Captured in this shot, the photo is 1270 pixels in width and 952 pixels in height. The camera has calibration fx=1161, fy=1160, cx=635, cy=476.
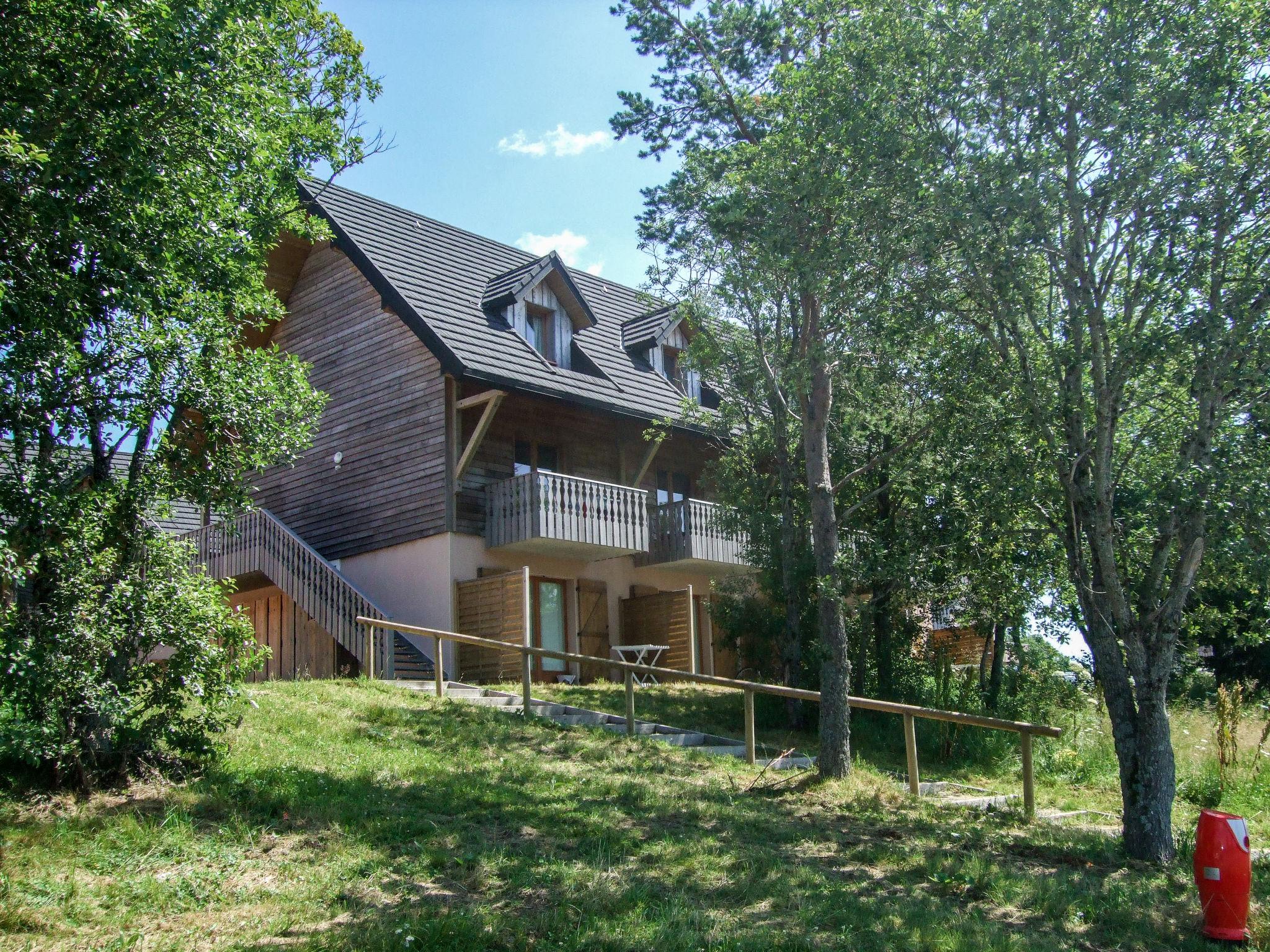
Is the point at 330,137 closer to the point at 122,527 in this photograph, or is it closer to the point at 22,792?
the point at 122,527

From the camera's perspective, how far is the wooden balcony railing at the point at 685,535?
74.8ft

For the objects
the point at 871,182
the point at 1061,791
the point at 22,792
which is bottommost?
the point at 1061,791

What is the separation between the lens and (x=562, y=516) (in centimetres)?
2064

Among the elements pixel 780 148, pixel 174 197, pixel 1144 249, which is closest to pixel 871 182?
pixel 780 148

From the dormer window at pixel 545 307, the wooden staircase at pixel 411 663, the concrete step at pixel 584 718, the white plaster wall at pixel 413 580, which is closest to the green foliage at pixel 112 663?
the concrete step at pixel 584 718

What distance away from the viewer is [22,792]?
8.93 m

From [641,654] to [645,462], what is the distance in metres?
4.02

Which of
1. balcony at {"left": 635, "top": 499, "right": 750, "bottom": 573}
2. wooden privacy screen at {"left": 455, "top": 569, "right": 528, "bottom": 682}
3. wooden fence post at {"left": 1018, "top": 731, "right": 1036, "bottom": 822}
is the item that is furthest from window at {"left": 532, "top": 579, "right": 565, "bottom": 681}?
wooden fence post at {"left": 1018, "top": 731, "right": 1036, "bottom": 822}

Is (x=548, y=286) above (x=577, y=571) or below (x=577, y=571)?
above

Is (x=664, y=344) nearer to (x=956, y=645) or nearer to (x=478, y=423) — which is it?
(x=478, y=423)

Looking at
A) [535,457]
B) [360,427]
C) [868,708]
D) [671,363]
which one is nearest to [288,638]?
[360,427]

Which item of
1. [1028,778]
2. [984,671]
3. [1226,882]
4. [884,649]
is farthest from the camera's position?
[984,671]

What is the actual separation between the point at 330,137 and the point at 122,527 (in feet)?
14.0

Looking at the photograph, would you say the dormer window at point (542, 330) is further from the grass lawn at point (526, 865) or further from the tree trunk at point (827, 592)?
the grass lawn at point (526, 865)
